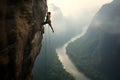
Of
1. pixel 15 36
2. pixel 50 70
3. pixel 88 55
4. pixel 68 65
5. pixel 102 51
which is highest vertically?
pixel 15 36

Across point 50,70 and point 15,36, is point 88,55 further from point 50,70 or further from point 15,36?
point 15,36

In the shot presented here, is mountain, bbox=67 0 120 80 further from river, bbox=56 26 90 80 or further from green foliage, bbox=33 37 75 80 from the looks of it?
green foliage, bbox=33 37 75 80

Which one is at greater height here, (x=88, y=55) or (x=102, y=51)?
(x=102, y=51)

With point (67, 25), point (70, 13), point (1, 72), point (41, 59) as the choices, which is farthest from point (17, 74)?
point (70, 13)

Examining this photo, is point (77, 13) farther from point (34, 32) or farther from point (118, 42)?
point (34, 32)

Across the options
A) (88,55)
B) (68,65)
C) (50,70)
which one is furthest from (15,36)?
(88,55)

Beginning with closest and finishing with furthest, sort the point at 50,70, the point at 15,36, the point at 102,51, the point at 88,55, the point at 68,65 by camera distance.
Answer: the point at 15,36
the point at 50,70
the point at 68,65
the point at 102,51
the point at 88,55

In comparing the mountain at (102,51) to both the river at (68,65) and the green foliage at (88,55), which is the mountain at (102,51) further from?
the river at (68,65)
